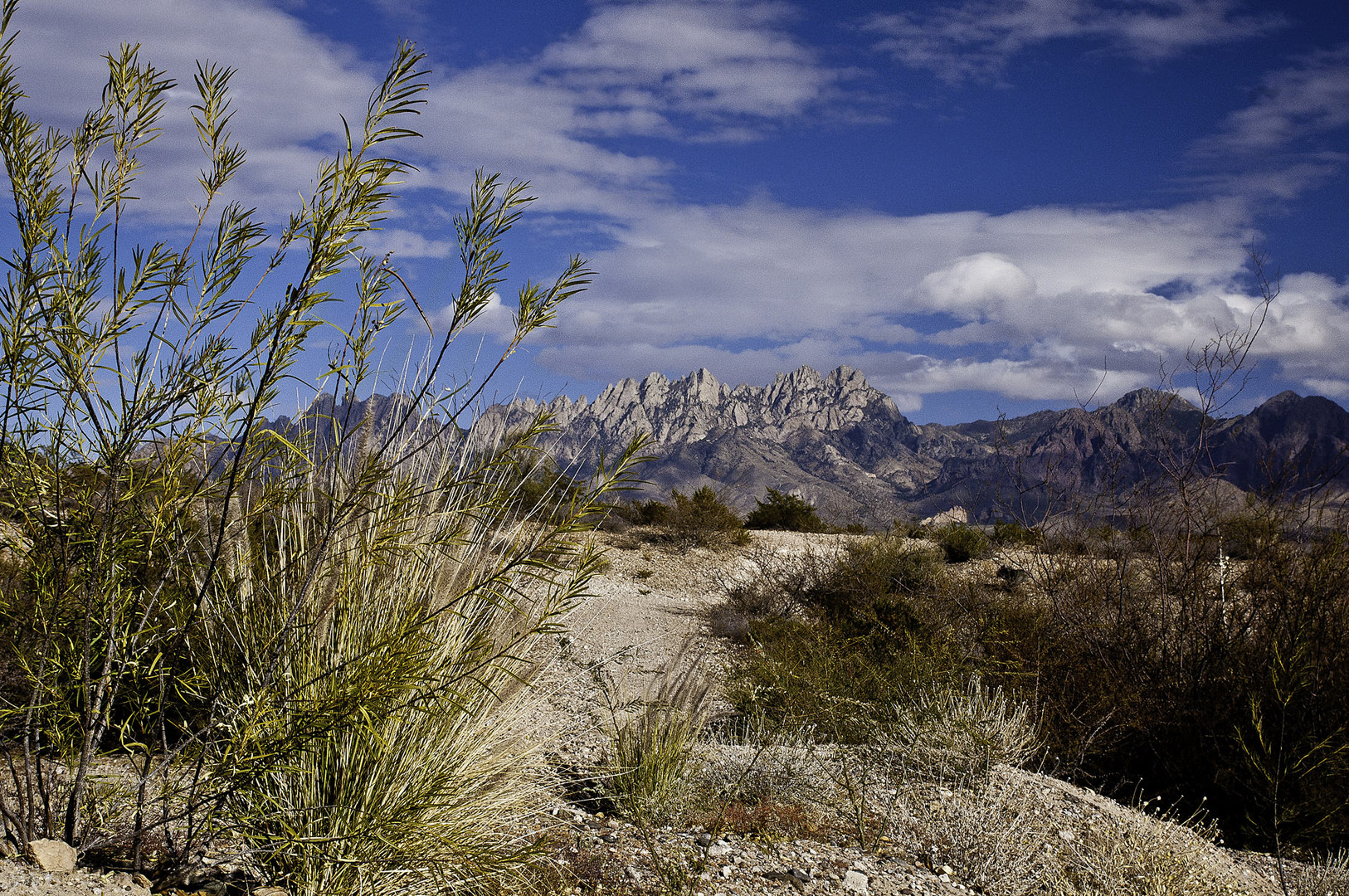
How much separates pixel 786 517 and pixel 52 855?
2004 centimetres

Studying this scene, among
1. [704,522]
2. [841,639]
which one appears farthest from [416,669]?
[704,522]

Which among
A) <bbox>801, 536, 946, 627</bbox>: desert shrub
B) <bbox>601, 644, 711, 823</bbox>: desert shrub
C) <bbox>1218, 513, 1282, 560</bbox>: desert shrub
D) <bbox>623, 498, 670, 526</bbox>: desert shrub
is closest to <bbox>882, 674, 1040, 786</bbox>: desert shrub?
<bbox>601, 644, 711, 823</bbox>: desert shrub

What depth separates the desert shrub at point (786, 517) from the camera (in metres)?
21.2

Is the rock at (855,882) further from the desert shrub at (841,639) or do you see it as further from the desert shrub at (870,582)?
the desert shrub at (870,582)

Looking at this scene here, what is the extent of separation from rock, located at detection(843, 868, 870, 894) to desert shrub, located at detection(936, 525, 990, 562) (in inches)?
560

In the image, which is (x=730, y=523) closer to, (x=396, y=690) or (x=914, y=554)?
(x=914, y=554)

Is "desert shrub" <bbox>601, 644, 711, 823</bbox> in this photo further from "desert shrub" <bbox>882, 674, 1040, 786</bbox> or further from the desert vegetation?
"desert shrub" <bbox>882, 674, 1040, 786</bbox>

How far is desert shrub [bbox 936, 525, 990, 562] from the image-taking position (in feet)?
55.3

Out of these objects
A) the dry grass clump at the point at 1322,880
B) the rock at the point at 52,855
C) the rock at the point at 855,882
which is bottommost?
the dry grass clump at the point at 1322,880

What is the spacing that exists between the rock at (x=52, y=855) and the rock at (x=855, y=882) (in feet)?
8.93

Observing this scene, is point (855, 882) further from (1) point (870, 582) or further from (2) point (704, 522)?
(2) point (704, 522)

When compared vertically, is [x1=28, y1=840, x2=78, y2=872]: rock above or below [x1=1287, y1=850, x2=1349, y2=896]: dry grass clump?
above

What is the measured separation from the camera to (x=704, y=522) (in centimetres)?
1723

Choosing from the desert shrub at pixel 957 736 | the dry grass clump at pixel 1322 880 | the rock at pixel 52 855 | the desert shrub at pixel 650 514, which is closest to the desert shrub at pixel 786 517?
the desert shrub at pixel 650 514
